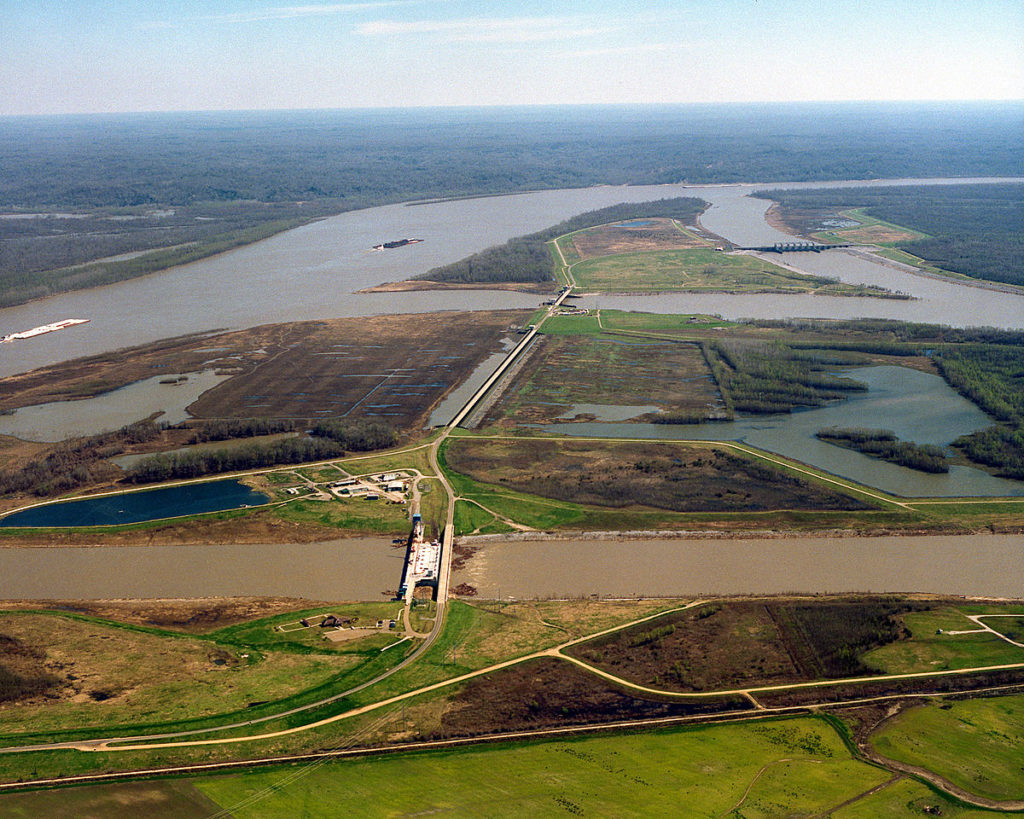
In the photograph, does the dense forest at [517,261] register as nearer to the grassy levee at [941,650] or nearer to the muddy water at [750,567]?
the muddy water at [750,567]

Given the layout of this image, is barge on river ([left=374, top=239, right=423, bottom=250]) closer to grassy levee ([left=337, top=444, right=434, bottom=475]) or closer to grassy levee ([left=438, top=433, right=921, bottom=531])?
→ grassy levee ([left=337, top=444, right=434, bottom=475])

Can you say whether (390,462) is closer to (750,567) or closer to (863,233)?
(750,567)

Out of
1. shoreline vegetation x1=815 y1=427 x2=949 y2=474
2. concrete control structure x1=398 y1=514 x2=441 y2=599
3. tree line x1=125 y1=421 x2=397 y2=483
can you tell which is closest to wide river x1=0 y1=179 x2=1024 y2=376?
tree line x1=125 y1=421 x2=397 y2=483

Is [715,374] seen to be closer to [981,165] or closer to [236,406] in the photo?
[236,406]

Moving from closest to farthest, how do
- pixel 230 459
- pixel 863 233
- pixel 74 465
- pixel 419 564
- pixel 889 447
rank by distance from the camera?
pixel 419 564 < pixel 889 447 < pixel 230 459 < pixel 74 465 < pixel 863 233

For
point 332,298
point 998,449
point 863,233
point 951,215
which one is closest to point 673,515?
point 998,449
